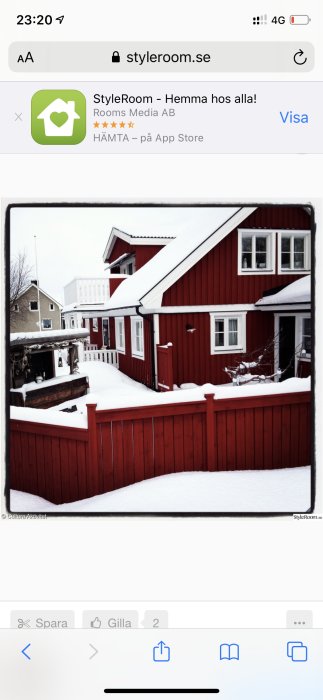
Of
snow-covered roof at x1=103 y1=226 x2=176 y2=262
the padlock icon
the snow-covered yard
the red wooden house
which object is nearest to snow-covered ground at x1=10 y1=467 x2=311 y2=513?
the snow-covered yard

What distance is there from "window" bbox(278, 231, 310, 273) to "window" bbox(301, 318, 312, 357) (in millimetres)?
246

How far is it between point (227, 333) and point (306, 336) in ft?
1.26

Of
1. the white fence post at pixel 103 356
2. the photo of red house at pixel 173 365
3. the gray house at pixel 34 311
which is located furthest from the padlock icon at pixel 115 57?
the white fence post at pixel 103 356

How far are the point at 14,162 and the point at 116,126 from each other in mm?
460

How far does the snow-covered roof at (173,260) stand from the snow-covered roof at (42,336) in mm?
220

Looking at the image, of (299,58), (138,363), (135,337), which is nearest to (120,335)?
(135,337)

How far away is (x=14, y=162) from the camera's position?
141 centimetres

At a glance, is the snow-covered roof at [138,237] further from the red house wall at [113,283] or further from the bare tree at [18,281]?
the bare tree at [18,281]

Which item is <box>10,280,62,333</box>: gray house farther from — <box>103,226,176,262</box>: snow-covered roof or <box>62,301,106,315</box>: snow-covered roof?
<box>103,226,176,262</box>: snow-covered roof

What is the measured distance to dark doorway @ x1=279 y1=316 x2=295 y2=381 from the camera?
4.96 feet

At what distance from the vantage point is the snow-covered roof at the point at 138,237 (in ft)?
5.21
